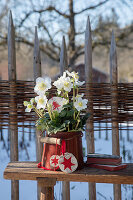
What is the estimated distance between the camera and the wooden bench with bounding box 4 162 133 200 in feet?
3.75

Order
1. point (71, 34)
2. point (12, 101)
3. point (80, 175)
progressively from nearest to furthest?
point (80, 175), point (12, 101), point (71, 34)

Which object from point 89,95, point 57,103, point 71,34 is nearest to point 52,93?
point 89,95

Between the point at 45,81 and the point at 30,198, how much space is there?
1.58 m

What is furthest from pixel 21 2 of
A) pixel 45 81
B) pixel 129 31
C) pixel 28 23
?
pixel 45 81

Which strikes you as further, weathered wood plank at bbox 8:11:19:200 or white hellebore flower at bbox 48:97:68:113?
weathered wood plank at bbox 8:11:19:200

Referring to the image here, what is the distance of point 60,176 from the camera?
1.16 meters

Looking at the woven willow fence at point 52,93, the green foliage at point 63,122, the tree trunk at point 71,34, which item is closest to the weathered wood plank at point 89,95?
the woven willow fence at point 52,93

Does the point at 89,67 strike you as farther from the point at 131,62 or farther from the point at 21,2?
the point at 131,62

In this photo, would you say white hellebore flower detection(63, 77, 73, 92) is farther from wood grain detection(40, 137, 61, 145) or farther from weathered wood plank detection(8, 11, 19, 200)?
weathered wood plank detection(8, 11, 19, 200)

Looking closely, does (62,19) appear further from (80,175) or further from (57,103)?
(80,175)

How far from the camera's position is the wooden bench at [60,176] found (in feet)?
3.75

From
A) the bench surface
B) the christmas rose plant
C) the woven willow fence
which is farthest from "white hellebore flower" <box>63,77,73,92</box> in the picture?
the woven willow fence

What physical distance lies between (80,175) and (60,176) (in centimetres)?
10

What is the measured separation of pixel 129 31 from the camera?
7219 millimetres
